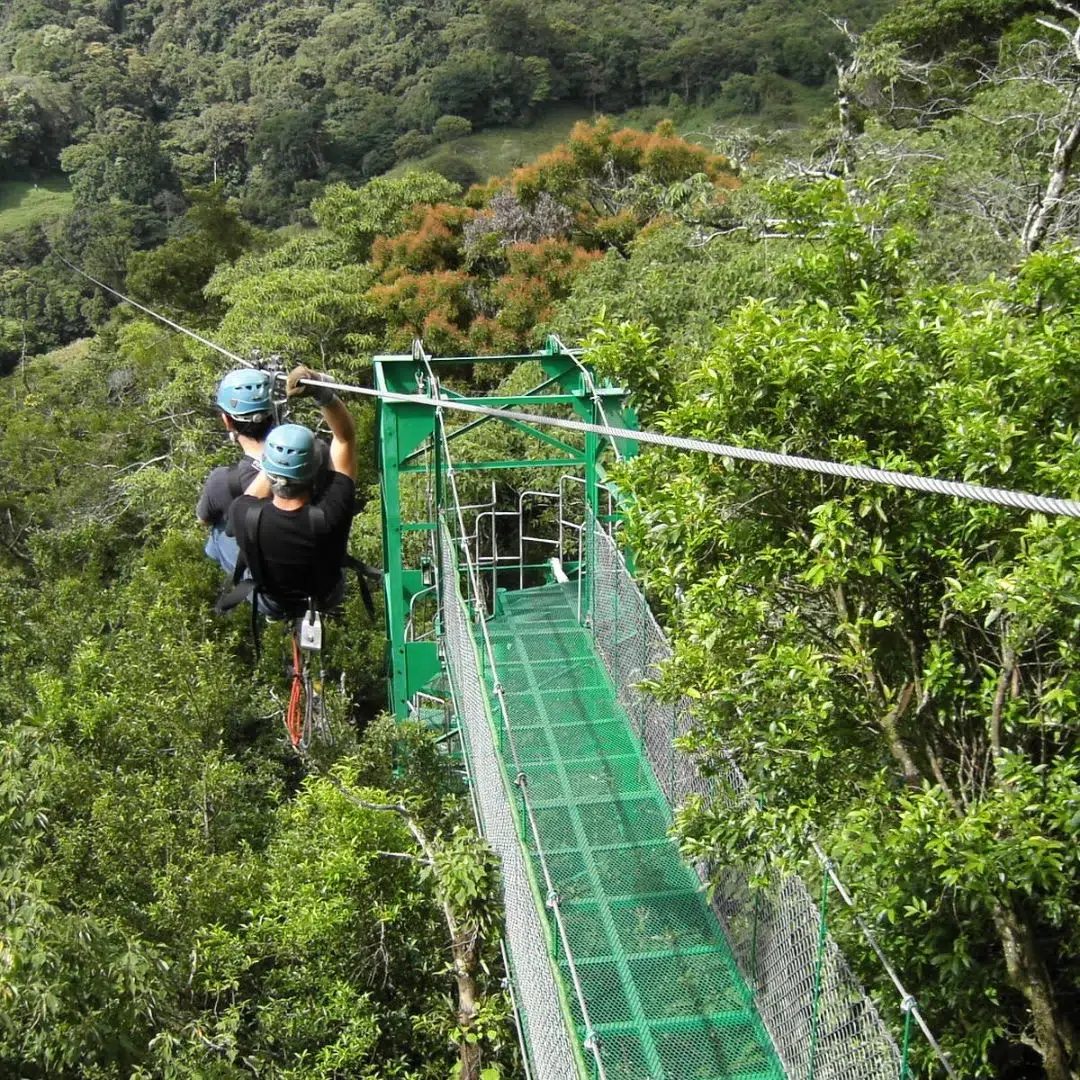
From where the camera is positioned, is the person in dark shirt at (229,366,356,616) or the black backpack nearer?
the person in dark shirt at (229,366,356,616)

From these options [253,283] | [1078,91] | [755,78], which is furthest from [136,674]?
[755,78]

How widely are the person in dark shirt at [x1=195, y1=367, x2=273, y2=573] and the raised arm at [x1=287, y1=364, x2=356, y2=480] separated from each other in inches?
5.1

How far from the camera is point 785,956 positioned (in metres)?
4.67

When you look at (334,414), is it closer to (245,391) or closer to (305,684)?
(245,391)

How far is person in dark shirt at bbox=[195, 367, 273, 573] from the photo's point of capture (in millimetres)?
4238

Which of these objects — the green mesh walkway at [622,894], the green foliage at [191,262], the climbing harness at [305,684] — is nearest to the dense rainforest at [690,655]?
the climbing harness at [305,684]

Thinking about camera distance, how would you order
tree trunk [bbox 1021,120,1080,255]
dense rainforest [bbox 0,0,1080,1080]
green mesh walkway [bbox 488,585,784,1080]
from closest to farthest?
dense rainforest [bbox 0,0,1080,1080] → green mesh walkway [bbox 488,585,784,1080] → tree trunk [bbox 1021,120,1080,255]

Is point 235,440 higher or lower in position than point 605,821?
higher

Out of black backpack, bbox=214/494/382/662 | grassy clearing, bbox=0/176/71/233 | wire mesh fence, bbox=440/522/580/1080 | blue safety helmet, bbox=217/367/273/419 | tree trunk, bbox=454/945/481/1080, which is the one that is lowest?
grassy clearing, bbox=0/176/71/233

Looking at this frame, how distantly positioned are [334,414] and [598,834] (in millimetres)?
3408

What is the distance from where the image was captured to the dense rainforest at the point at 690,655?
3.76 meters

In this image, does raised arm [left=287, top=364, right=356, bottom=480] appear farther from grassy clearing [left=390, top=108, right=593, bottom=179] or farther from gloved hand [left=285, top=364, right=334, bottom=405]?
grassy clearing [left=390, top=108, right=593, bottom=179]

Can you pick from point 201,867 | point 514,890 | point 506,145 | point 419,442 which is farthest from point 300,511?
point 506,145

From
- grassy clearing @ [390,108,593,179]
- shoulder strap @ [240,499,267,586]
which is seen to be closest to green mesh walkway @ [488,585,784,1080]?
shoulder strap @ [240,499,267,586]
